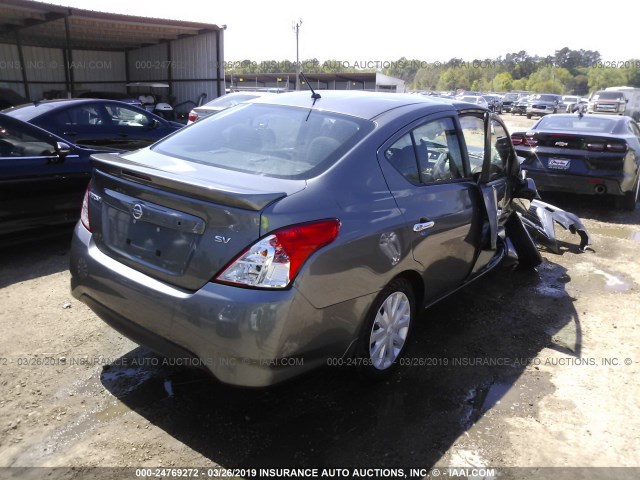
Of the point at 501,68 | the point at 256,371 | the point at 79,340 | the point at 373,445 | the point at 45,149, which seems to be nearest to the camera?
the point at 256,371

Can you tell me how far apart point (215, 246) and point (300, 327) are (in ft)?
1.81

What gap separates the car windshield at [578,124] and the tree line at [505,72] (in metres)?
42.3

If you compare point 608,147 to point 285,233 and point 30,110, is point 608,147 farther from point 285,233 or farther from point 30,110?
point 30,110

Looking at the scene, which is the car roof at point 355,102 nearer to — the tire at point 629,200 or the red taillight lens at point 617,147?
the red taillight lens at point 617,147

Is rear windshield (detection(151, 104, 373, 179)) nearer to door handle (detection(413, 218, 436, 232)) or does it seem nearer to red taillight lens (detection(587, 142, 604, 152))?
door handle (detection(413, 218, 436, 232))

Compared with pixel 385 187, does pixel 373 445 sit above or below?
below

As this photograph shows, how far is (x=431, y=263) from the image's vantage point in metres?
3.32

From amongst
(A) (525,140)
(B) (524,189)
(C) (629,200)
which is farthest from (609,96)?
(B) (524,189)

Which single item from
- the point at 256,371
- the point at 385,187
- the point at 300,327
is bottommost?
the point at 256,371

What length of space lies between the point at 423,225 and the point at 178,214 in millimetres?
1495

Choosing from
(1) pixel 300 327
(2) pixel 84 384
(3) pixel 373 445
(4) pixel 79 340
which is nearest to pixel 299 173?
(1) pixel 300 327

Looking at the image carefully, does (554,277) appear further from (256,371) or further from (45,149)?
(45,149)

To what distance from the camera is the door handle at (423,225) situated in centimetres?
308

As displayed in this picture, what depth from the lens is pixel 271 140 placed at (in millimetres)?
3119
